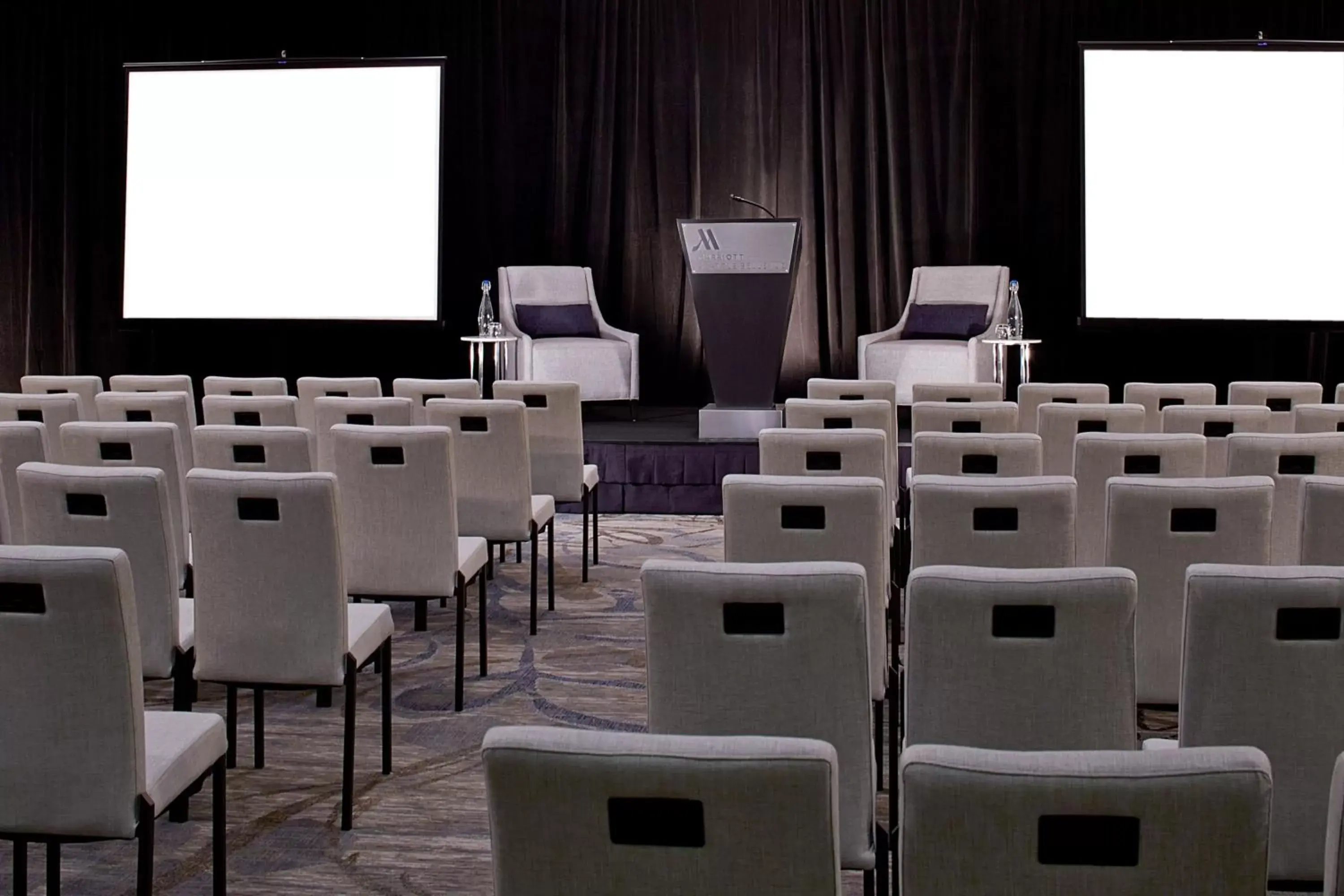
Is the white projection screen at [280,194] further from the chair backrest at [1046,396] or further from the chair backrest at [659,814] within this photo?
the chair backrest at [659,814]

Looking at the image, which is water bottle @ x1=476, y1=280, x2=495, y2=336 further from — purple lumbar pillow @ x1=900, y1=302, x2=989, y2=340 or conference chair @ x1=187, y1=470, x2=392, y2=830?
conference chair @ x1=187, y1=470, x2=392, y2=830

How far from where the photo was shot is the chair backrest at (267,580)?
3.15m

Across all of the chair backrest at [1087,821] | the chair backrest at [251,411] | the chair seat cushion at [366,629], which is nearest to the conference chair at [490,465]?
the chair backrest at [251,411]

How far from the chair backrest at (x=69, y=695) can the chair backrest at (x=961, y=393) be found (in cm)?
418

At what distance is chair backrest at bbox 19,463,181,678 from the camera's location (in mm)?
3041

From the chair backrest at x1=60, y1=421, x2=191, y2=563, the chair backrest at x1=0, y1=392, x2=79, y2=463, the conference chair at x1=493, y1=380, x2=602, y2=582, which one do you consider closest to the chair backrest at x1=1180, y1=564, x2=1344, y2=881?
the chair backrest at x1=60, y1=421, x2=191, y2=563

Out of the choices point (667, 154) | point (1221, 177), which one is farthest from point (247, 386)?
point (1221, 177)

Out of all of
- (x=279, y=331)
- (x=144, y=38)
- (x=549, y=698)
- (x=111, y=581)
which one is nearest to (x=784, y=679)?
(x=111, y=581)

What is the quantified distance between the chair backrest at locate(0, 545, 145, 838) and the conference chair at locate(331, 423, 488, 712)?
162 cm

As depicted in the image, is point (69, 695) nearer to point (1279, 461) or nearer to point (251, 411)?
point (251, 411)

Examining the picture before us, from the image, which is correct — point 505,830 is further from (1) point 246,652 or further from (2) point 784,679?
(1) point 246,652

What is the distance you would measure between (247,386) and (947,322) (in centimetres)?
507

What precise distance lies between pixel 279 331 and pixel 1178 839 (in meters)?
9.78

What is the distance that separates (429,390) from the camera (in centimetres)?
585
